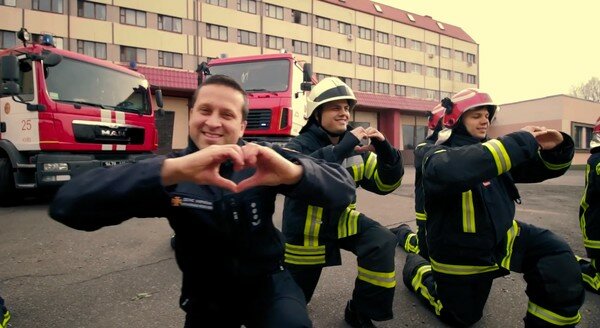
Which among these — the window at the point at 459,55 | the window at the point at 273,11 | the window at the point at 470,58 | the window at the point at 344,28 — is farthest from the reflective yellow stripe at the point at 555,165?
the window at the point at 470,58

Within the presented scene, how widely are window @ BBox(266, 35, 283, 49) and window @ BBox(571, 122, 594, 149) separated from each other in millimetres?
22936

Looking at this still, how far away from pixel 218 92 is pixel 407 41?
39.6 meters

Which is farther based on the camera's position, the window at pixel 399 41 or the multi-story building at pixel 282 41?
the window at pixel 399 41

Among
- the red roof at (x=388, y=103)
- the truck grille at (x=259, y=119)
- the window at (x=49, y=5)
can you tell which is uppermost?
the window at (x=49, y=5)

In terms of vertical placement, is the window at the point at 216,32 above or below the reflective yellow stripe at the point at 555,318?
above

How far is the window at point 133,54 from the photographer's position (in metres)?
23.8

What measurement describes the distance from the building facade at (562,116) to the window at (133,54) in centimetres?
2720

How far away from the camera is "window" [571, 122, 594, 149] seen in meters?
26.5

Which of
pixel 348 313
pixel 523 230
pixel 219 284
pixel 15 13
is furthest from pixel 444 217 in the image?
pixel 15 13

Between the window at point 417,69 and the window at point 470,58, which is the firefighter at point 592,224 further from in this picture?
the window at point 470,58

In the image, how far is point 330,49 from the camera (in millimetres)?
32406

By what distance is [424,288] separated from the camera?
9.53 ft

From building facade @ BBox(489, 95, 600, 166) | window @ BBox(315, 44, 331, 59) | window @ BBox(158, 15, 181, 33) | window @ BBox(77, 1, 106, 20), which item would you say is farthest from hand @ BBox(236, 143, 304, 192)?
window @ BBox(315, 44, 331, 59)

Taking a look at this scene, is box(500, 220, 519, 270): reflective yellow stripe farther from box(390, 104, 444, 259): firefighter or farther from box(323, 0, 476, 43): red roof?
box(323, 0, 476, 43): red roof
